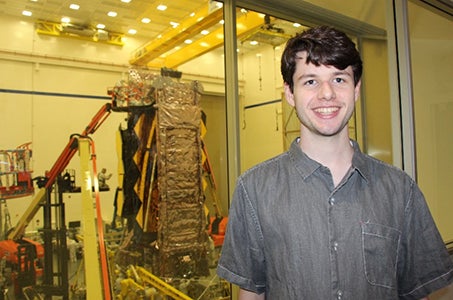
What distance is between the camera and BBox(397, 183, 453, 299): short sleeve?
126 cm

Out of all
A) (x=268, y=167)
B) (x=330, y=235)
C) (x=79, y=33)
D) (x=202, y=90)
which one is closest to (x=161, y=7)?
(x=79, y=33)

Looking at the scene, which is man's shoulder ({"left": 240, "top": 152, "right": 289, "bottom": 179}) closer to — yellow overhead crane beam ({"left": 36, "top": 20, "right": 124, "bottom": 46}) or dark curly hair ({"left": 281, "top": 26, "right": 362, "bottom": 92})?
dark curly hair ({"left": 281, "top": 26, "right": 362, "bottom": 92})

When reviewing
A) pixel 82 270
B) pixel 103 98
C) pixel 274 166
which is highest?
pixel 103 98

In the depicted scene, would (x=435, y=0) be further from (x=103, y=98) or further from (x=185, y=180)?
(x=103, y=98)

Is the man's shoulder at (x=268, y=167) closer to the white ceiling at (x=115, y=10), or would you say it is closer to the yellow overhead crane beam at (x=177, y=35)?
the yellow overhead crane beam at (x=177, y=35)

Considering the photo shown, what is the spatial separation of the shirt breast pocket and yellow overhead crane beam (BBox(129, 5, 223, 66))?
8.99 ft

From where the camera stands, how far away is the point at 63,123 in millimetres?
3160

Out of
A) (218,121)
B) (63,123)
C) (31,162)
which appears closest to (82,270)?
(31,162)

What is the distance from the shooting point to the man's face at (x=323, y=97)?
Result: 118 centimetres

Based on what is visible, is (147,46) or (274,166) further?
(147,46)

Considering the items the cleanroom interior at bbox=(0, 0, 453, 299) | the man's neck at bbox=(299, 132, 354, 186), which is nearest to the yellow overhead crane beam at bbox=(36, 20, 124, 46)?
the cleanroom interior at bbox=(0, 0, 453, 299)

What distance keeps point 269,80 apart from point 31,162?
4.42 meters

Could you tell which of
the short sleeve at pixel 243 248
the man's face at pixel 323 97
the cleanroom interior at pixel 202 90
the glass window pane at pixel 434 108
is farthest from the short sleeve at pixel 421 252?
the glass window pane at pixel 434 108

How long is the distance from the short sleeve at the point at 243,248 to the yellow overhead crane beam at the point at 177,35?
8.45ft
